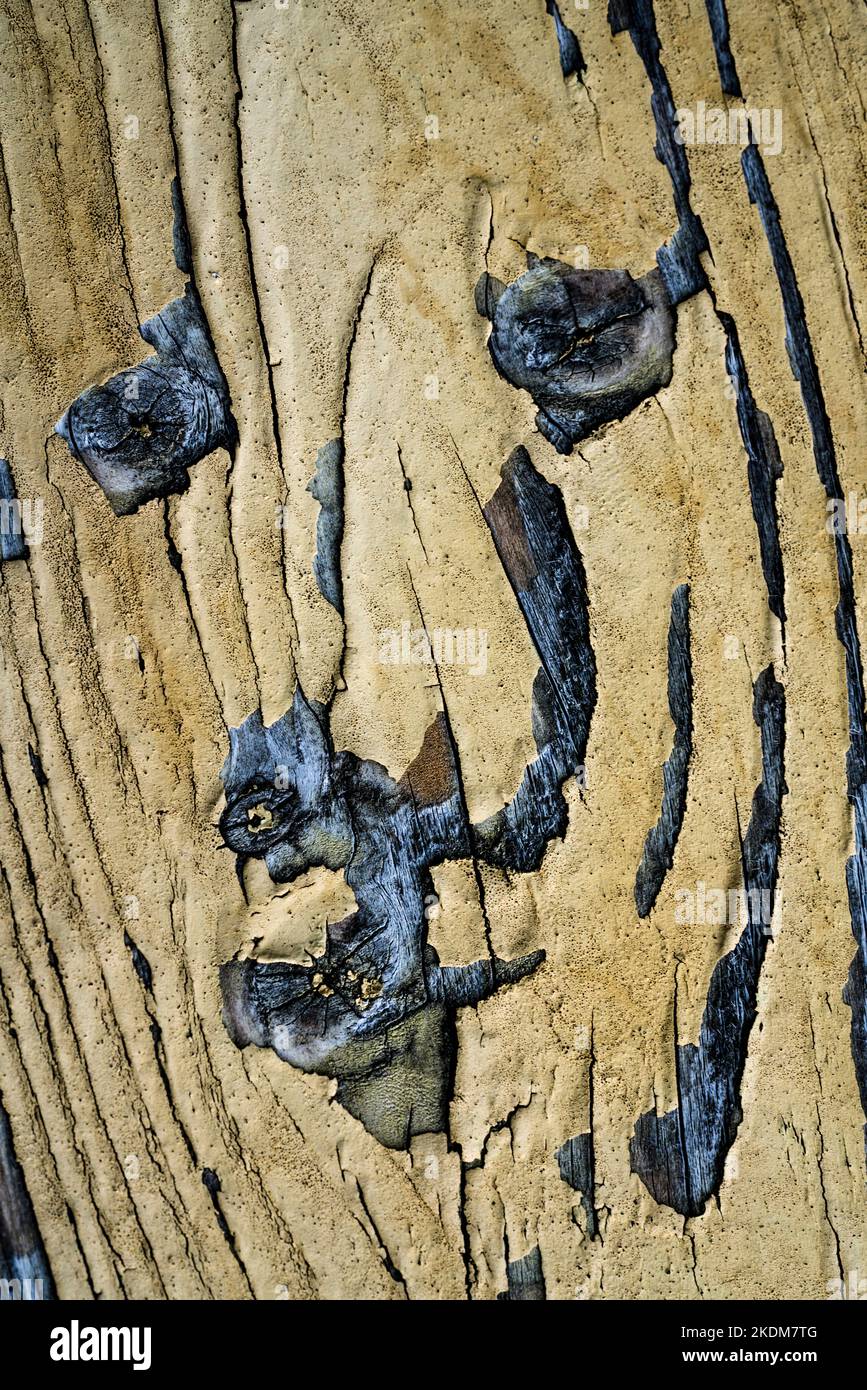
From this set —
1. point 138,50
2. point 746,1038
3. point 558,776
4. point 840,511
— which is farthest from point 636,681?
point 138,50

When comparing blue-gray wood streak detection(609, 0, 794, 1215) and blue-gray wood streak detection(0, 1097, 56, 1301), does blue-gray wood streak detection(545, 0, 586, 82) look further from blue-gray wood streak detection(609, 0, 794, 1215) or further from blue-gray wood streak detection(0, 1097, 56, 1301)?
blue-gray wood streak detection(0, 1097, 56, 1301)

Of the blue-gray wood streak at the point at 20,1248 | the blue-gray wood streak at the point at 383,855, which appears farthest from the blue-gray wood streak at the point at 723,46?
the blue-gray wood streak at the point at 20,1248

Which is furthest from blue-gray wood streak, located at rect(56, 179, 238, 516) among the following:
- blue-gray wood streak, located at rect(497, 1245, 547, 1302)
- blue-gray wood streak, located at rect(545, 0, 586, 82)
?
blue-gray wood streak, located at rect(497, 1245, 547, 1302)

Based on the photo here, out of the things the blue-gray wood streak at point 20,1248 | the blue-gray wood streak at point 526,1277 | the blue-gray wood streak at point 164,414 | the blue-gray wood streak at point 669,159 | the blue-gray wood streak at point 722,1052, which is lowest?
the blue-gray wood streak at point 526,1277

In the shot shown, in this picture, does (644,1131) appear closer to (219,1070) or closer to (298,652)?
(219,1070)

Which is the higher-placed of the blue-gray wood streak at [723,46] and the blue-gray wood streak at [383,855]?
the blue-gray wood streak at [723,46]

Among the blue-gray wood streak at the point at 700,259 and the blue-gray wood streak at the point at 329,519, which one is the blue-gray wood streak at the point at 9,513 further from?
the blue-gray wood streak at the point at 700,259
